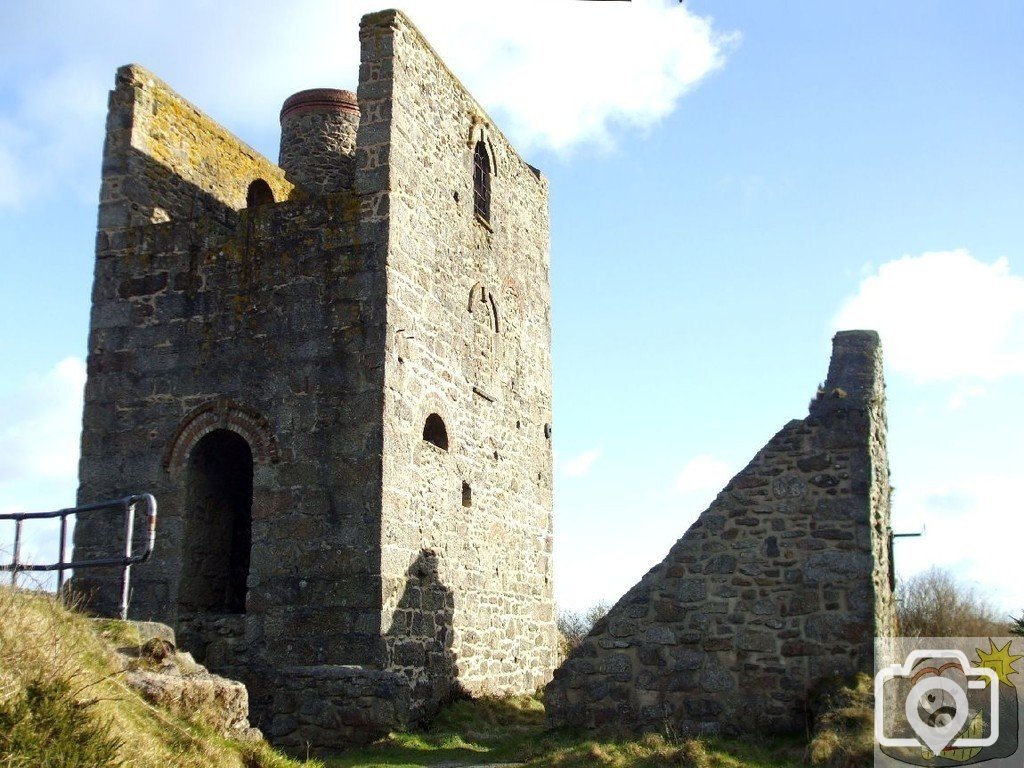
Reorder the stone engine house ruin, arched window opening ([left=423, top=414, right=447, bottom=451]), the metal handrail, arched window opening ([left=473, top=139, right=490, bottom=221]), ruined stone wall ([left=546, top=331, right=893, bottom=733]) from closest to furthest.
Answer: the metal handrail, ruined stone wall ([left=546, top=331, right=893, bottom=733]), the stone engine house ruin, arched window opening ([left=423, top=414, right=447, bottom=451]), arched window opening ([left=473, top=139, right=490, bottom=221])

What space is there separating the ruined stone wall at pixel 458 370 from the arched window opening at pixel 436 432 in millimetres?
63

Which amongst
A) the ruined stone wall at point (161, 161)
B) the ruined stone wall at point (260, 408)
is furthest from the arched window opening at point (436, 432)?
the ruined stone wall at point (161, 161)

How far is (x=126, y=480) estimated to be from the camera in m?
13.4

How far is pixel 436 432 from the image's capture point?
14.0 meters

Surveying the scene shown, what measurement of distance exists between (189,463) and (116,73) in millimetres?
4985

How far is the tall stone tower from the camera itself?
12.1 metres

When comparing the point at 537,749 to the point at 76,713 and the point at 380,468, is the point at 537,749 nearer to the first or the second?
the point at 380,468

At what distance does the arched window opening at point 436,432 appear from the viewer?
45.5ft

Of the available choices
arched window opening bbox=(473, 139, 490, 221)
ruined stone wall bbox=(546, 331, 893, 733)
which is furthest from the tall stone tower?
ruined stone wall bbox=(546, 331, 893, 733)

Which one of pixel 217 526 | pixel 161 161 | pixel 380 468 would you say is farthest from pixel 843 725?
pixel 161 161

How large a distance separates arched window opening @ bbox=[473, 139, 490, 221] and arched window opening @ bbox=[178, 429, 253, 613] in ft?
15.3

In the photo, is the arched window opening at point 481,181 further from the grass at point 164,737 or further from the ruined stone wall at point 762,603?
the grass at point 164,737

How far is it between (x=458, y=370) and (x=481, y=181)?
322 centimetres

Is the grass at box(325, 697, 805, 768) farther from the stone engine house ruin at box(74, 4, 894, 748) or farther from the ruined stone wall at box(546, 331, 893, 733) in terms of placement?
the ruined stone wall at box(546, 331, 893, 733)
